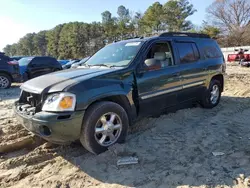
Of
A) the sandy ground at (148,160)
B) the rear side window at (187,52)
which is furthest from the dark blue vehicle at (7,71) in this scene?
the rear side window at (187,52)

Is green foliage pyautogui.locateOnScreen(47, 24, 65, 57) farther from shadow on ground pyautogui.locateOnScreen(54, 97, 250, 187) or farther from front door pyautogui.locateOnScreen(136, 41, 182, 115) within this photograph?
shadow on ground pyautogui.locateOnScreen(54, 97, 250, 187)

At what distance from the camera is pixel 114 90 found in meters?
3.77

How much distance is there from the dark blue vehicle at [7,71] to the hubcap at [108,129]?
28.9 feet

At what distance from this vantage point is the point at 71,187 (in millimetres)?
3014

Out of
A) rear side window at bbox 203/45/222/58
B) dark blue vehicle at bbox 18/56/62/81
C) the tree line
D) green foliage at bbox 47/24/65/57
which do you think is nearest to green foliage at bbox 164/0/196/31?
the tree line

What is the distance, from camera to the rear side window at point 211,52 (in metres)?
5.98

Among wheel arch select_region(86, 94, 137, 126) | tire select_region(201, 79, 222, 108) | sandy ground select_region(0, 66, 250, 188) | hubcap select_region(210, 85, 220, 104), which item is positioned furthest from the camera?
hubcap select_region(210, 85, 220, 104)

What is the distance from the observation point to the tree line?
41.2 meters

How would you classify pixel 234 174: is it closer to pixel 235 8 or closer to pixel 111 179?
pixel 111 179

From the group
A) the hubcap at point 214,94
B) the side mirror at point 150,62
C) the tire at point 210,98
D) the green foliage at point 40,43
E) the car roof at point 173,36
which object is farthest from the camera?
the green foliage at point 40,43

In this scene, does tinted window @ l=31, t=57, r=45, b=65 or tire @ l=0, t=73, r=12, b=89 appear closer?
tire @ l=0, t=73, r=12, b=89

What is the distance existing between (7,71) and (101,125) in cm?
887

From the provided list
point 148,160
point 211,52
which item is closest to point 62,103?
point 148,160

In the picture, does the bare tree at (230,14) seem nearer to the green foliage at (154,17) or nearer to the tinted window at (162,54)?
the green foliage at (154,17)
